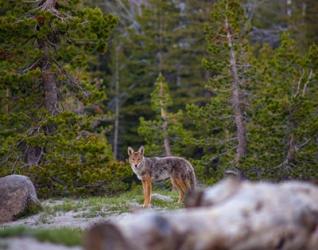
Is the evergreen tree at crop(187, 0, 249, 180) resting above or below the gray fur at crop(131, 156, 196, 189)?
above

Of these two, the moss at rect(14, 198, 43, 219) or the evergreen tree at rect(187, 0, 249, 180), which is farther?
the evergreen tree at rect(187, 0, 249, 180)

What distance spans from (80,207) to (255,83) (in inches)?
570

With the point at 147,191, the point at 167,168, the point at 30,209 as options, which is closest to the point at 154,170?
the point at 167,168

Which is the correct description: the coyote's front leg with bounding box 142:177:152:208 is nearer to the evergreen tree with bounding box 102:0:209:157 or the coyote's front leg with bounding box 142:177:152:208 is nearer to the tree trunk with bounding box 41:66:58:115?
the tree trunk with bounding box 41:66:58:115

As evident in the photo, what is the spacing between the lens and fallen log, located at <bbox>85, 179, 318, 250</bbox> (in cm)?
840

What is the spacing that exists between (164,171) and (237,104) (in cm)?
1262

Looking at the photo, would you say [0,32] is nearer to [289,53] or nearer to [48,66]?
[48,66]

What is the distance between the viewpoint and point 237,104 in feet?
108

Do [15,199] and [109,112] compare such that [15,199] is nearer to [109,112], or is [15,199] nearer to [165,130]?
[109,112]

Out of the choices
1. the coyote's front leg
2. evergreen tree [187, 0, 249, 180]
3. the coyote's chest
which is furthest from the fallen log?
evergreen tree [187, 0, 249, 180]

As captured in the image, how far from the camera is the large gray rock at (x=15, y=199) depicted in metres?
20.7

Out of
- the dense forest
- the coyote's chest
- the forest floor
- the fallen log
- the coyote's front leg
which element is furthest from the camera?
the dense forest

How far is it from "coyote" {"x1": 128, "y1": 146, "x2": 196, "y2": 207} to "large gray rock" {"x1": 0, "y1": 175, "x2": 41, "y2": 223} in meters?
3.19

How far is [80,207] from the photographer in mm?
21672
